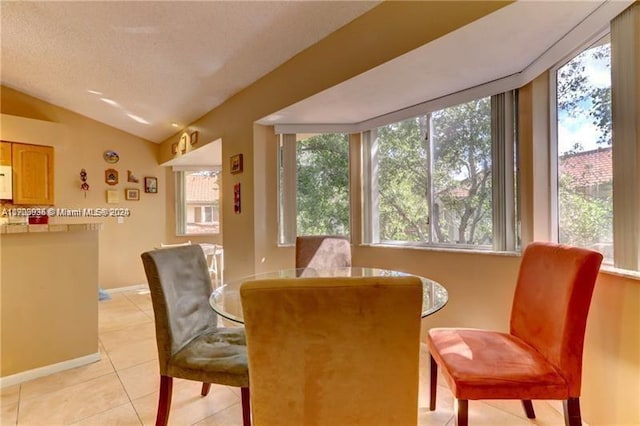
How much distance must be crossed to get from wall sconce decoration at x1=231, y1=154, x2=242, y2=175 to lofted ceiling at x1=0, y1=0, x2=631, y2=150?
56cm

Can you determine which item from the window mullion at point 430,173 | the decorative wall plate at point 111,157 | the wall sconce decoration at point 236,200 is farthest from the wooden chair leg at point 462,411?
the decorative wall plate at point 111,157

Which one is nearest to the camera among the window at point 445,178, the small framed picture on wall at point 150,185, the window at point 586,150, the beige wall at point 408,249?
the beige wall at point 408,249

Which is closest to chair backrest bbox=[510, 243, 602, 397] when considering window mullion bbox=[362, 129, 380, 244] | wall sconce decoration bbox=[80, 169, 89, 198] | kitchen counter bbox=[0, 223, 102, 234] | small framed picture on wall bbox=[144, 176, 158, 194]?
window mullion bbox=[362, 129, 380, 244]

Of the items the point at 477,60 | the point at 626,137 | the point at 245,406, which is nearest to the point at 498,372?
the point at 245,406

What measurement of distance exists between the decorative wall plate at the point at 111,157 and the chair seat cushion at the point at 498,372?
523 cm

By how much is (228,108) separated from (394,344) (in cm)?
331

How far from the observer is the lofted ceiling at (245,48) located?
1612 millimetres

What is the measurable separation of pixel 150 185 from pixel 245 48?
360 cm

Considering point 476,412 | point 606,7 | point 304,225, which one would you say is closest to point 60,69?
point 304,225

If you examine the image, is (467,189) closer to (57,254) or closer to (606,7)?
(606,7)

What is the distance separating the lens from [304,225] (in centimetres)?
326

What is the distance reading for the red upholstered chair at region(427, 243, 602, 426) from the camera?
4.09 ft

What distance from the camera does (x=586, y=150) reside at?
1.73 metres

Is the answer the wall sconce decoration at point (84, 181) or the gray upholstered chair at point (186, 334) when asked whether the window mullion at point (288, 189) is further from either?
the wall sconce decoration at point (84, 181)
